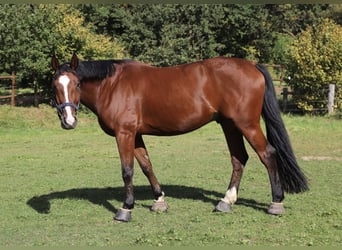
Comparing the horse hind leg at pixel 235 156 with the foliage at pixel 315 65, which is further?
the foliage at pixel 315 65

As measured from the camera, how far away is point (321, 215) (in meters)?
5.94

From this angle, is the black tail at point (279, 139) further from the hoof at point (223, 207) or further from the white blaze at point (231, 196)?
the hoof at point (223, 207)

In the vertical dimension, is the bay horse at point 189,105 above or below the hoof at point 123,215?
above

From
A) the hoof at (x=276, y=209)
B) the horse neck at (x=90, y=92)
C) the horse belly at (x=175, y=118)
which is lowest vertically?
the hoof at (x=276, y=209)

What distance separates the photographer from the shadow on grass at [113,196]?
6.73 m

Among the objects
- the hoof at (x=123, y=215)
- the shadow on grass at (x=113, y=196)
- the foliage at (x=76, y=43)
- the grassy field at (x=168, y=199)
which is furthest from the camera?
the foliage at (x=76, y=43)

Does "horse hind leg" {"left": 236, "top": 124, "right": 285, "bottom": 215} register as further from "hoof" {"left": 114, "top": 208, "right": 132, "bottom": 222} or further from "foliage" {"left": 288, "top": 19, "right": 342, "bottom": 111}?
"foliage" {"left": 288, "top": 19, "right": 342, "bottom": 111}

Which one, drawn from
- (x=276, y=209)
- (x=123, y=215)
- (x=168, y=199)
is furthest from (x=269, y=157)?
(x=123, y=215)

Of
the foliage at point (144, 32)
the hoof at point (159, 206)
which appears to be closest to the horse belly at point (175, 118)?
the hoof at point (159, 206)

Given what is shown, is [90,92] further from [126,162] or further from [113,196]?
[113,196]

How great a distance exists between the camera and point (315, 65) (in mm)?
18328

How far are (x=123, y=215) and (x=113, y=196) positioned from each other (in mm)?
1522

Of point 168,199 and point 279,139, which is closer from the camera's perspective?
point 279,139

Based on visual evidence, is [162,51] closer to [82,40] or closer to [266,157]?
[82,40]
